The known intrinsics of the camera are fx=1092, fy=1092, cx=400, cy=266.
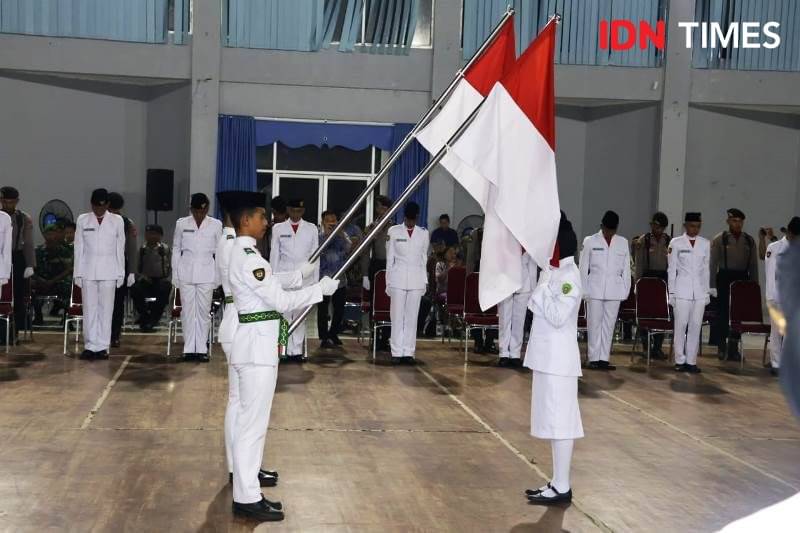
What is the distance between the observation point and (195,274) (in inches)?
462

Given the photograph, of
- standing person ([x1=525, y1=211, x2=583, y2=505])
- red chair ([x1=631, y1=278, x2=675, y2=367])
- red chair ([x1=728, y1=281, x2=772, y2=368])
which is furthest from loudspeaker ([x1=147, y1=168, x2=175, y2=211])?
standing person ([x1=525, y1=211, x2=583, y2=505])

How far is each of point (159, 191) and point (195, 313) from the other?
5.45 metres

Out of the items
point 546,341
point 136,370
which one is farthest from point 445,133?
point 136,370

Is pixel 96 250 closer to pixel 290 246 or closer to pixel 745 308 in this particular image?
pixel 290 246

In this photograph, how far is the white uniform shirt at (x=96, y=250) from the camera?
11617 mm

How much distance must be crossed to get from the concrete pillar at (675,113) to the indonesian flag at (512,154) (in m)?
11.7

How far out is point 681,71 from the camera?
60.9ft

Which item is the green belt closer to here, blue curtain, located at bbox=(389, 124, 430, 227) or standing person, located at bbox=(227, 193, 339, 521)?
standing person, located at bbox=(227, 193, 339, 521)

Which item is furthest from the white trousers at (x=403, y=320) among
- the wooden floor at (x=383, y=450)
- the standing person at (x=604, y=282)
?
the standing person at (x=604, y=282)

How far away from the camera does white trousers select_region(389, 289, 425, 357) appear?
39.9ft

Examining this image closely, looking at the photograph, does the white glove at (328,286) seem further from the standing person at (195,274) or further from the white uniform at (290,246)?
the white uniform at (290,246)

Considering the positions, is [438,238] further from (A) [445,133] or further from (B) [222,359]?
(A) [445,133]

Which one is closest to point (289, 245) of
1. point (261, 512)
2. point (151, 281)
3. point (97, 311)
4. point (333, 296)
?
point (333, 296)

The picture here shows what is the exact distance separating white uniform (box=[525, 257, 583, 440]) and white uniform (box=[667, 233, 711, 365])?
613 cm
